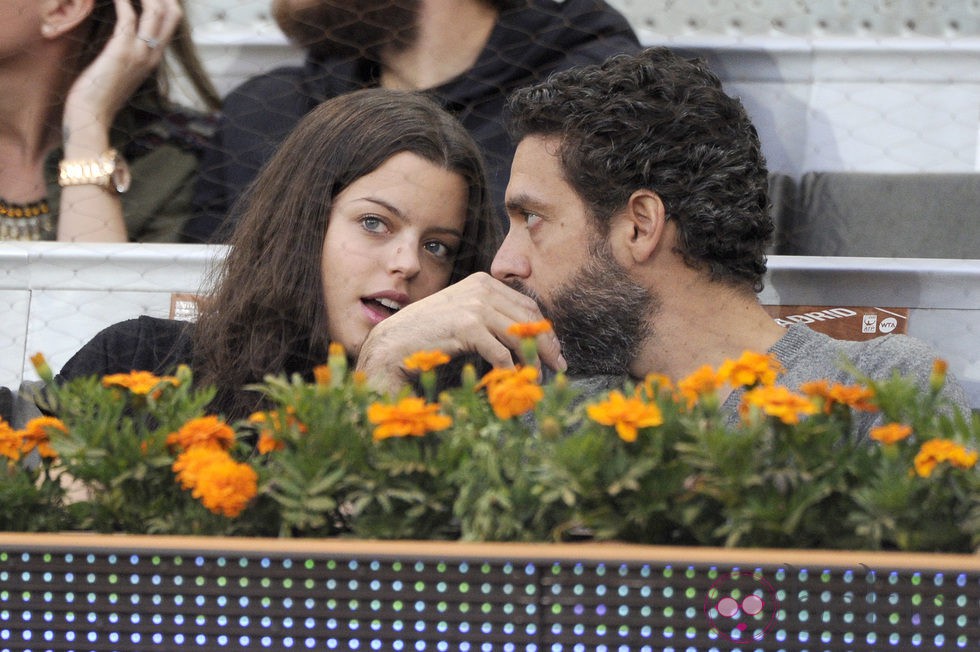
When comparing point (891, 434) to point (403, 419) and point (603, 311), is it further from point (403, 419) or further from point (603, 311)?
point (603, 311)

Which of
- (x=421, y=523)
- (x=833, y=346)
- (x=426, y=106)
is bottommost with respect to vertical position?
(x=421, y=523)

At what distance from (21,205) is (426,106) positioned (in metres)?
0.75

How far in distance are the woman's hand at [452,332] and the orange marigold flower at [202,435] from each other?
0.50 metres

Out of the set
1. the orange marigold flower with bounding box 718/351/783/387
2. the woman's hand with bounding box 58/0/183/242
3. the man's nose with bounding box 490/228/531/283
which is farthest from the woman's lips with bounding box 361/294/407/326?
the orange marigold flower with bounding box 718/351/783/387

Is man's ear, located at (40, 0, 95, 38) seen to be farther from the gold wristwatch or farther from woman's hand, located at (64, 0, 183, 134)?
the gold wristwatch

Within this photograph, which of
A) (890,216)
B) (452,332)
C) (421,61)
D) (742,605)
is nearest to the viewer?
(742,605)

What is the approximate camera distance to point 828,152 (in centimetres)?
202

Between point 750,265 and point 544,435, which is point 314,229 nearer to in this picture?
point 750,265

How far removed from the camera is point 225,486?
788mm

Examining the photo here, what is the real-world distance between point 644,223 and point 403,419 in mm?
777

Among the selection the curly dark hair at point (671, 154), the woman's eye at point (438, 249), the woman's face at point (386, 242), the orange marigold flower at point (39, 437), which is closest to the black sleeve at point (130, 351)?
the woman's face at point (386, 242)

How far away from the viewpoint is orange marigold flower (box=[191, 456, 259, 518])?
0.79 metres

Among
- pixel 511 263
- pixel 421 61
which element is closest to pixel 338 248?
pixel 511 263

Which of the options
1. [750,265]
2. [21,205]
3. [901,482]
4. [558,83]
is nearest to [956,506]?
[901,482]
